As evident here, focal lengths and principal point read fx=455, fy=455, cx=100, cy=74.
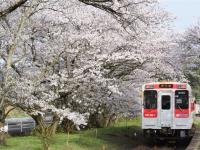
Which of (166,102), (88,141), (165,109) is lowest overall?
(88,141)

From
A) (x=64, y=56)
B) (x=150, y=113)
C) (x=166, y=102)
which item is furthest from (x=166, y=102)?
(x=64, y=56)

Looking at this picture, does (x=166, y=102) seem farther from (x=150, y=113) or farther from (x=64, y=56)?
(x=64, y=56)

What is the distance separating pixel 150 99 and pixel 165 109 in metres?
0.82

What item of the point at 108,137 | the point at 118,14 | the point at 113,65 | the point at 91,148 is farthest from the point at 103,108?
the point at 118,14

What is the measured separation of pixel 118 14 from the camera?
6.02 metres

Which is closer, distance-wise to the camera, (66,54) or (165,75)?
(66,54)

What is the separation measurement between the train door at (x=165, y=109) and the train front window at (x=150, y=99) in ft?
1.07

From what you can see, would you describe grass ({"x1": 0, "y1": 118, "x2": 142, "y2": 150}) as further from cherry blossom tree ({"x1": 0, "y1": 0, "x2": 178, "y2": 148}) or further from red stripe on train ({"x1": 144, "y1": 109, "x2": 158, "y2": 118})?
red stripe on train ({"x1": 144, "y1": 109, "x2": 158, "y2": 118})

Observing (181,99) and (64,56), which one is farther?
(181,99)

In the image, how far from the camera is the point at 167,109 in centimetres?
2091

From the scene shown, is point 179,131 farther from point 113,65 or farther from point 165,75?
point 165,75

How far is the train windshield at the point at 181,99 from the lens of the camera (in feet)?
67.9

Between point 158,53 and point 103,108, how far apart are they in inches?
164

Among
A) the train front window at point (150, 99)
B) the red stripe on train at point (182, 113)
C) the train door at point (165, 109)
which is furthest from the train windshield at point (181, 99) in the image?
the train front window at point (150, 99)
